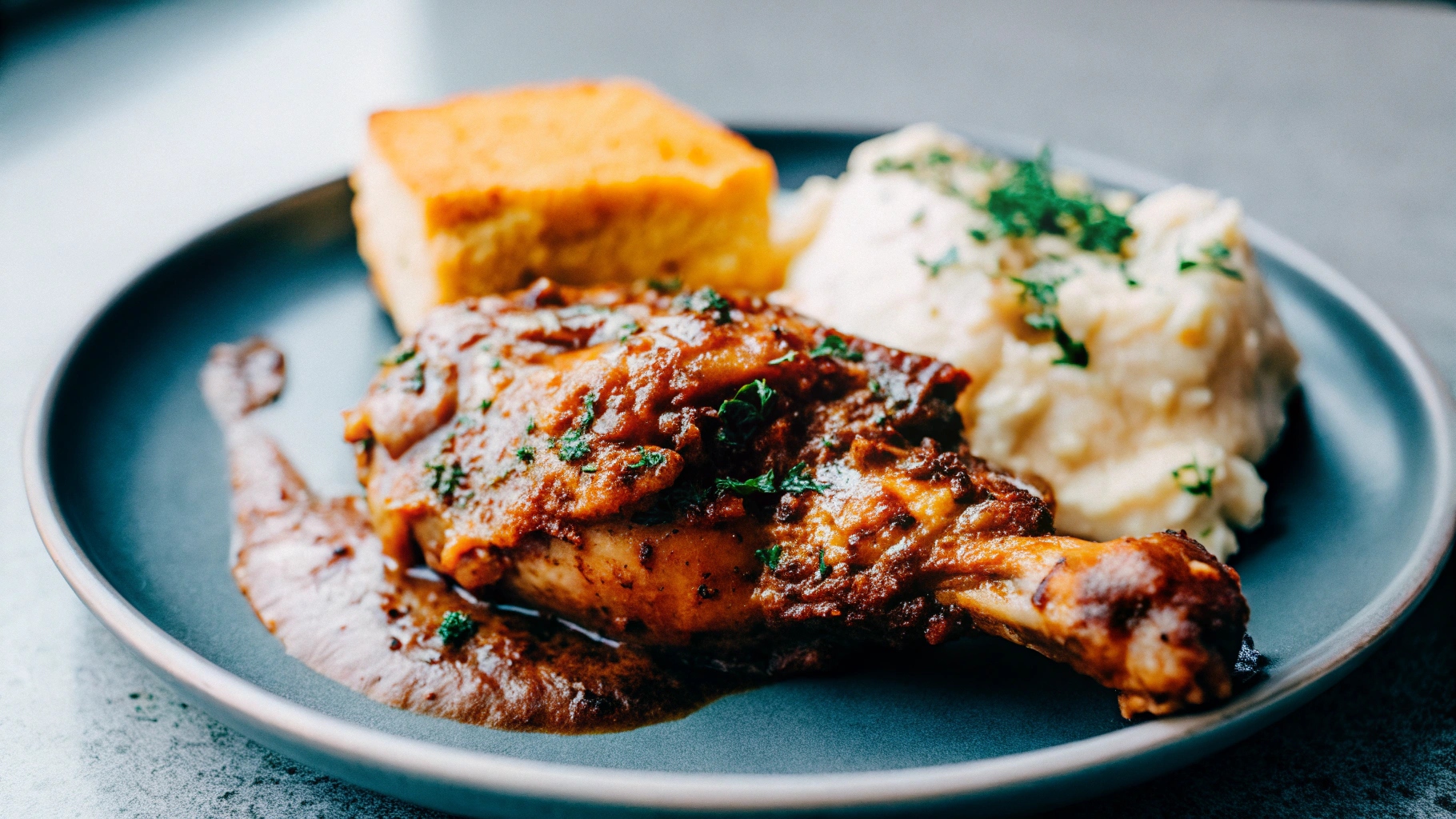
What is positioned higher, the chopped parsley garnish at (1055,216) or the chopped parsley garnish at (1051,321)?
the chopped parsley garnish at (1055,216)

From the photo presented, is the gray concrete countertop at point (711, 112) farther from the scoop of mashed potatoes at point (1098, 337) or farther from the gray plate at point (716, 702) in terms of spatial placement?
the scoop of mashed potatoes at point (1098, 337)

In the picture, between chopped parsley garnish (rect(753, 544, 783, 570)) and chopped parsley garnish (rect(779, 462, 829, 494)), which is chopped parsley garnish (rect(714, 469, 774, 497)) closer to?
chopped parsley garnish (rect(779, 462, 829, 494))

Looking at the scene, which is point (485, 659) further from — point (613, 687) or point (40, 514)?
point (40, 514)

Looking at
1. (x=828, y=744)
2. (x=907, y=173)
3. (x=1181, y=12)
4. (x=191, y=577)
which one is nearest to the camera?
(x=828, y=744)

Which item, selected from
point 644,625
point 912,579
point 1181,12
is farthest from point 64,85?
point 1181,12

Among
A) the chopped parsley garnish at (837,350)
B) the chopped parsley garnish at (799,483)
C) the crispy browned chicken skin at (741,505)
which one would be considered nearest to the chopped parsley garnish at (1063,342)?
the crispy browned chicken skin at (741,505)

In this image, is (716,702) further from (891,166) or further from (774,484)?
(891,166)
